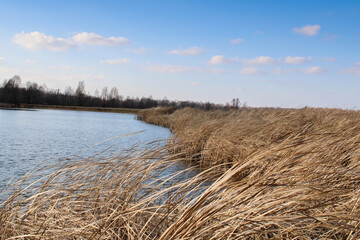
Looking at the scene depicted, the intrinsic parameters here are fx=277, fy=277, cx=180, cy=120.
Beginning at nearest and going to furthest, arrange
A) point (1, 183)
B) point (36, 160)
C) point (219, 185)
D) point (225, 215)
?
1. point (219, 185)
2. point (225, 215)
3. point (1, 183)
4. point (36, 160)

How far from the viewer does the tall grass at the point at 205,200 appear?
61.6 inches

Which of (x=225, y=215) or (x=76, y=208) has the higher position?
(x=225, y=215)

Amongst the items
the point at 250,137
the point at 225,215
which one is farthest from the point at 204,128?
the point at 225,215

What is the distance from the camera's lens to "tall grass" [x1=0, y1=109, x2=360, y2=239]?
1564 millimetres

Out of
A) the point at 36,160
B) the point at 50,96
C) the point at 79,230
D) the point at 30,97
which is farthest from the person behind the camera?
the point at 50,96

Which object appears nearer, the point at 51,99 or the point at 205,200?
the point at 205,200

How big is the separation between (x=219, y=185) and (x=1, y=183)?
223 inches

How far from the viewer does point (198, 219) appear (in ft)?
4.83

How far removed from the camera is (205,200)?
1.49 m

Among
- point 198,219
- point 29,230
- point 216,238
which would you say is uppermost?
point 198,219

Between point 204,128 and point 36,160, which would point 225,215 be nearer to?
point 204,128

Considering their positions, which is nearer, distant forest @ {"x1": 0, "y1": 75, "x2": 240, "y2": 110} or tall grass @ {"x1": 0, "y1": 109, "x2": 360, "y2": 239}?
tall grass @ {"x1": 0, "y1": 109, "x2": 360, "y2": 239}

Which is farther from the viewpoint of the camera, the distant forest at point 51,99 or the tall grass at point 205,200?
the distant forest at point 51,99

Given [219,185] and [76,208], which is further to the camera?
[76,208]
